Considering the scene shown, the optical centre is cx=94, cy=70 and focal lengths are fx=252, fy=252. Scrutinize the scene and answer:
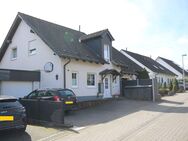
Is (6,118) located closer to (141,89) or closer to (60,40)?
(60,40)

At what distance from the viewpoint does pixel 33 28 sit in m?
20.2

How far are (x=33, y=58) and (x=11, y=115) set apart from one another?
12926 millimetres

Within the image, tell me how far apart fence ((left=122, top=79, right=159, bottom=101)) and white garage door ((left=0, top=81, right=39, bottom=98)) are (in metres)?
10.7

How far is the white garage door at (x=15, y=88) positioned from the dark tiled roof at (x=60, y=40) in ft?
11.5

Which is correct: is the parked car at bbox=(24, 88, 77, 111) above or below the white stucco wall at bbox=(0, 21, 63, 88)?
below

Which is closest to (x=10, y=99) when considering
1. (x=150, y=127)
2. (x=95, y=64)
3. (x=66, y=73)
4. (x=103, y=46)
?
(x=150, y=127)

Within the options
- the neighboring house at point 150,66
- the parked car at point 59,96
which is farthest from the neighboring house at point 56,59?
the neighboring house at point 150,66

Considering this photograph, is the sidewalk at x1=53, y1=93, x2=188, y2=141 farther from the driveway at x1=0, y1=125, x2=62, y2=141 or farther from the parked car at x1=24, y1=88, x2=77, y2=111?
the parked car at x1=24, y1=88, x2=77, y2=111

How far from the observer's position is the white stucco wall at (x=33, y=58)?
19.3 meters

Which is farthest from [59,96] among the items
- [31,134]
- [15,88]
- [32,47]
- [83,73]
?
[32,47]

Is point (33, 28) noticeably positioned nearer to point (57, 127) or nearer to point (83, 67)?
point (83, 67)

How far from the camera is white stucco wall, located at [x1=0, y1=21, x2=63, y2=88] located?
19344mm

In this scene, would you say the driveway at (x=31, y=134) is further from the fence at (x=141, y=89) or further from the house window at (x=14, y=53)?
the fence at (x=141, y=89)

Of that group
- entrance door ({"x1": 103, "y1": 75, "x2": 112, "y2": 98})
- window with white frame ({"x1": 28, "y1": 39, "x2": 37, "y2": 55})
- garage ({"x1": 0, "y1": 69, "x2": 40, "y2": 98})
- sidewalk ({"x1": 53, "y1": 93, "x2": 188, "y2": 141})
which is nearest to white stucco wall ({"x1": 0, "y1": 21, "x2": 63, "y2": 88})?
window with white frame ({"x1": 28, "y1": 39, "x2": 37, "y2": 55})
